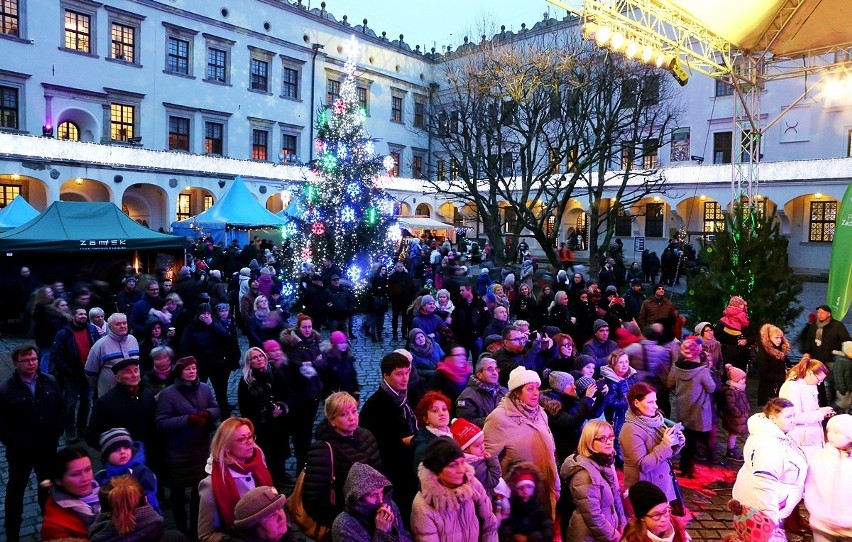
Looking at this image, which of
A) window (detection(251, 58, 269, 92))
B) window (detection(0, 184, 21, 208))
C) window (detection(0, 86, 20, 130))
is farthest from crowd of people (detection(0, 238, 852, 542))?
window (detection(251, 58, 269, 92))

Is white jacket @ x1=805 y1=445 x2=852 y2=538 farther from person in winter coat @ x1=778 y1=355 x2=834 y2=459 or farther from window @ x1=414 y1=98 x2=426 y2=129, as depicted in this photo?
window @ x1=414 y1=98 x2=426 y2=129

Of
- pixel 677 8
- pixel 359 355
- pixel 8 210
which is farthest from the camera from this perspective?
pixel 8 210

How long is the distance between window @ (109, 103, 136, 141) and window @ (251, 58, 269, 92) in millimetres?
6916

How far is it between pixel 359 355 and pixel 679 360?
629cm

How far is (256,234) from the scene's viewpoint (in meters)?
25.4

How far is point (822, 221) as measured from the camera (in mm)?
27250

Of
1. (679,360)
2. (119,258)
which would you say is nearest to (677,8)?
(679,360)

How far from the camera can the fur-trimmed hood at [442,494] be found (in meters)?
3.16

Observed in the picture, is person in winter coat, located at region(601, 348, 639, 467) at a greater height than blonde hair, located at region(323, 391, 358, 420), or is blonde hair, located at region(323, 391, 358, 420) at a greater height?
blonde hair, located at region(323, 391, 358, 420)

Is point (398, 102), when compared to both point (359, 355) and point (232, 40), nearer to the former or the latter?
point (232, 40)

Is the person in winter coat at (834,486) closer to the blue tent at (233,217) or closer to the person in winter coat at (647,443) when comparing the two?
the person in winter coat at (647,443)

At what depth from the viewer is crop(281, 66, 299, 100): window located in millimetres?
34031

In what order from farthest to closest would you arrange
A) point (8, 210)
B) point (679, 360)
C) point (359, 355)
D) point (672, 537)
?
point (8, 210) → point (359, 355) → point (679, 360) → point (672, 537)

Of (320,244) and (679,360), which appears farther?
(320,244)
